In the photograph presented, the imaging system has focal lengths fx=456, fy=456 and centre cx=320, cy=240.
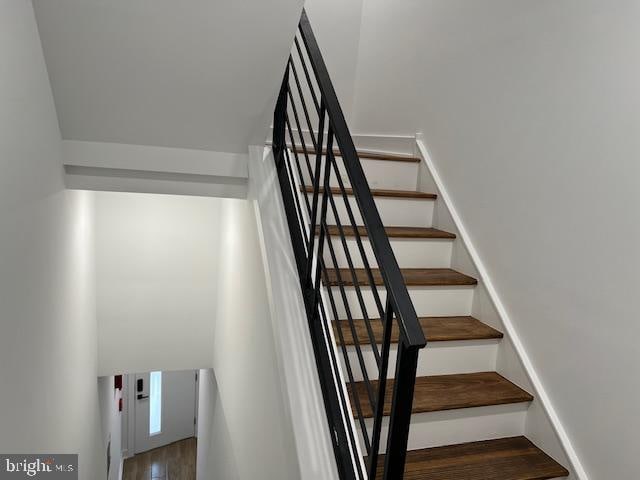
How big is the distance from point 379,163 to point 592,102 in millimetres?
1270

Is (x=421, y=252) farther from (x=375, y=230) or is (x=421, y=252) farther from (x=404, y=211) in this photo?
(x=375, y=230)

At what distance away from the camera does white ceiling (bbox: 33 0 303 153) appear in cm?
169

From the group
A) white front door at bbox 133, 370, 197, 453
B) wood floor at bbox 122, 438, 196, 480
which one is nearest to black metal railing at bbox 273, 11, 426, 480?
white front door at bbox 133, 370, 197, 453

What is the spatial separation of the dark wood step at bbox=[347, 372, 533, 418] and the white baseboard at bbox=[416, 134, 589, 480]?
72 mm

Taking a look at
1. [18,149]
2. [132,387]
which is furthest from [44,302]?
[132,387]

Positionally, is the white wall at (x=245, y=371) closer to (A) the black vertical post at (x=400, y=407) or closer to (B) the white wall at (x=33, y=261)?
(A) the black vertical post at (x=400, y=407)

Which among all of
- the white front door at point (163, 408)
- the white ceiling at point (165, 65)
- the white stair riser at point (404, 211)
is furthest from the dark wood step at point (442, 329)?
the white front door at point (163, 408)

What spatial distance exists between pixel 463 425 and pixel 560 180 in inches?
41.4

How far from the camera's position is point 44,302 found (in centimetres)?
190

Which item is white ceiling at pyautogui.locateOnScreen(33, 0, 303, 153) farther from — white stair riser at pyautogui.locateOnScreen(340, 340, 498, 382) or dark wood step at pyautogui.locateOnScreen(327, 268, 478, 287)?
white stair riser at pyautogui.locateOnScreen(340, 340, 498, 382)

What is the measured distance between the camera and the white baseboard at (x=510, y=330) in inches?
67.5

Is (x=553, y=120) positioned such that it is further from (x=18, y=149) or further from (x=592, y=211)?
(x=18, y=149)

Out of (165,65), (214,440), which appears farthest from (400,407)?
(214,440)

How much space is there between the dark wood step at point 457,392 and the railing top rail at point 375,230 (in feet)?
2.37
